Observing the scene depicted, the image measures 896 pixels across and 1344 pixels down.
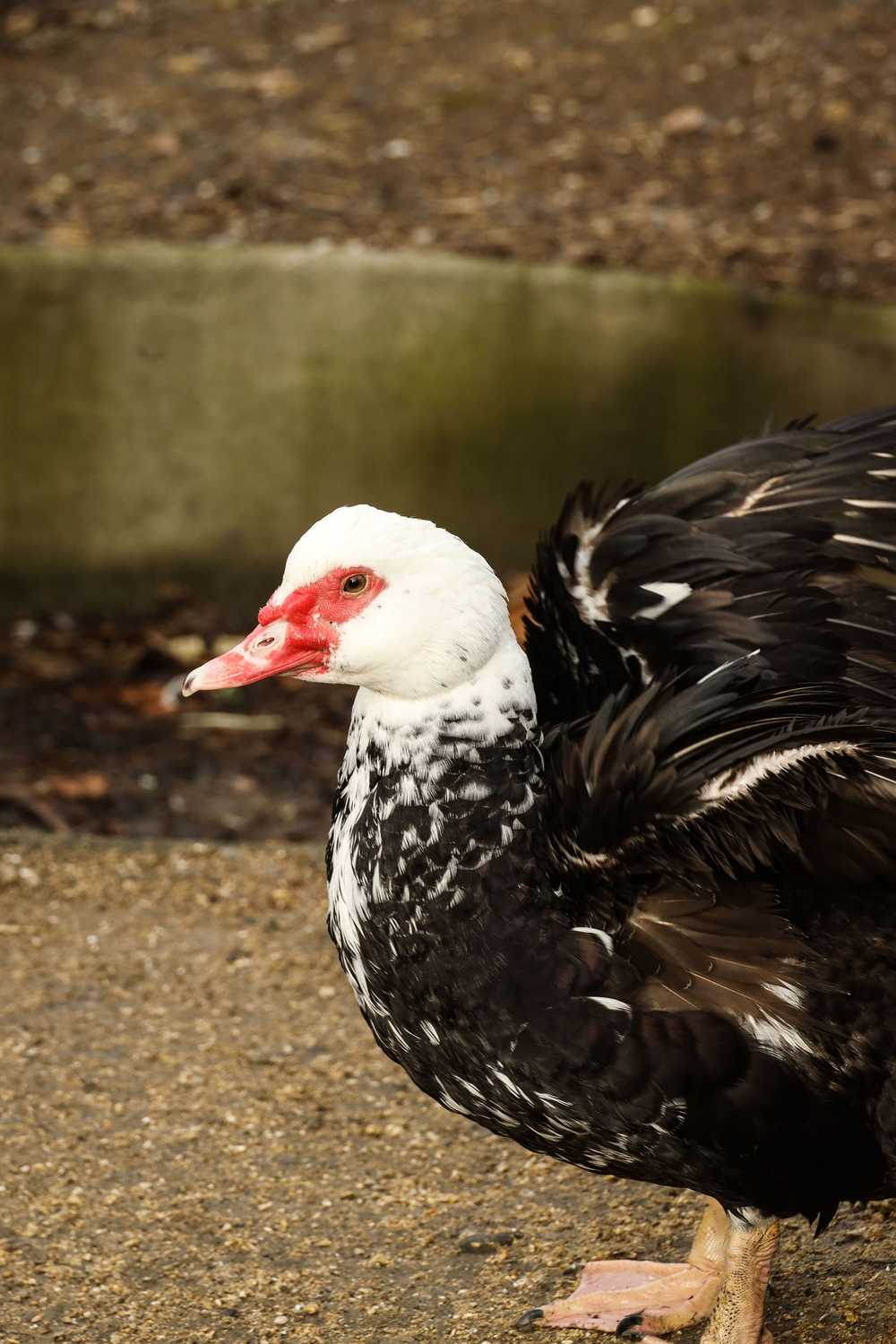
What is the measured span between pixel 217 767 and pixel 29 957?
1428mm

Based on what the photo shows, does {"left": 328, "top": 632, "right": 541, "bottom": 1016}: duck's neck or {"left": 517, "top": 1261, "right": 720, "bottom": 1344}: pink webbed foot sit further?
{"left": 517, "top": 1261, "right": 720, "bottom": 1344}: pink webbed foot

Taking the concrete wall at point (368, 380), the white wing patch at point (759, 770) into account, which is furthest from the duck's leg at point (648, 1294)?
the concrete wall at point (368, 380)

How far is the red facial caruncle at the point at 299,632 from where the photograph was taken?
2920 mm

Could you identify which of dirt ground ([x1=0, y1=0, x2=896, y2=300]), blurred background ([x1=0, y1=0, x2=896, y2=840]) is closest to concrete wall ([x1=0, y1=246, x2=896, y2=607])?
blurred background ([x1=0, y1=0, x2=896, y2=840])

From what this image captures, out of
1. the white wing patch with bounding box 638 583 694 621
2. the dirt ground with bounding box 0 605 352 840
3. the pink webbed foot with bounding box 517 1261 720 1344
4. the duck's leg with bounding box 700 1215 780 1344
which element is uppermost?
the white wing patch with bounding box 638 583 694 621

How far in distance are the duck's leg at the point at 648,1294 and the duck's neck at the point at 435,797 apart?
72 cm

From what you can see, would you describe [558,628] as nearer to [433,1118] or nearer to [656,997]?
[656,997]

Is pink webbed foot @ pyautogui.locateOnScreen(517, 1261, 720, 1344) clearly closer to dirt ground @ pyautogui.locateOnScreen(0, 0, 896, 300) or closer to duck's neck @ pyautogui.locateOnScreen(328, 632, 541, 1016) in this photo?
duck's neck @ pyautogui.locateOnScreen(328, 632, 541, 1016)

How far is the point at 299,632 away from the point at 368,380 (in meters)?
3.84

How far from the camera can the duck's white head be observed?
114 inches

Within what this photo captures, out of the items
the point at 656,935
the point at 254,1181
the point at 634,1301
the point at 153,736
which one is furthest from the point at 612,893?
the point at 153,736

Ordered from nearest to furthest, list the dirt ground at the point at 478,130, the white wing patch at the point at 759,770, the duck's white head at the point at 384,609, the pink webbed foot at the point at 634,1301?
the white wing patch at the point at 759,770 < the duck's white head at the point at 384,609 < the pink webbed foot at the point at 634,1301 < the dirt ground at the point at 478,130

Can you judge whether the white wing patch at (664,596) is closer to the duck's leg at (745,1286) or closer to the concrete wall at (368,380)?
the duck's leg at (745,1286)

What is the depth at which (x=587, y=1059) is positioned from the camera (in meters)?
2.79
